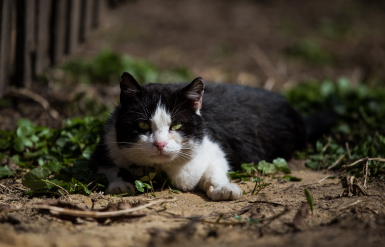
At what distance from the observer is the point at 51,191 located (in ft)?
8.39

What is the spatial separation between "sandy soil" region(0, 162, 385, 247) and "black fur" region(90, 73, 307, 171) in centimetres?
54

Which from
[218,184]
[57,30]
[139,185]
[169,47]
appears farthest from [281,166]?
[169,47]

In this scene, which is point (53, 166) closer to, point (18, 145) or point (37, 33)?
point (18, 145)

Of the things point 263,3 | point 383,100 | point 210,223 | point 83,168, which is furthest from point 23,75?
point 263,3

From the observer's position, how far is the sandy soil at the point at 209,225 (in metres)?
1.76

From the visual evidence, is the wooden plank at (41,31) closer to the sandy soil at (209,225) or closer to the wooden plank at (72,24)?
the wooden plank at (72,24)

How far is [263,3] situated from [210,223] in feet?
32.6

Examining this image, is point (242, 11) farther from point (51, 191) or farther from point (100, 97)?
point (51, 191)

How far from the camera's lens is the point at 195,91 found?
9.11 feet

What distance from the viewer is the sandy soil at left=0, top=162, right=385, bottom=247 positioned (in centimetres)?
176

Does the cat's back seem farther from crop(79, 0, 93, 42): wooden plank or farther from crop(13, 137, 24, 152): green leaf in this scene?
crop(79, 0, 93, 42): wooden plank

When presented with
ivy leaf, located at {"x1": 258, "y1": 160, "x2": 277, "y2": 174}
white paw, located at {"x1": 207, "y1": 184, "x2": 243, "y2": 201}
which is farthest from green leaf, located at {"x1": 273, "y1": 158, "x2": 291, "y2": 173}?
white paw, located at {"x1": 207, "y1": 184, "x2": 243, "y2": 201}

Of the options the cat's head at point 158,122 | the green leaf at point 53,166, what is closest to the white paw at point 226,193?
the cat's head at point 158,122

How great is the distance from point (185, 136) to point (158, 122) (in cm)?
24
